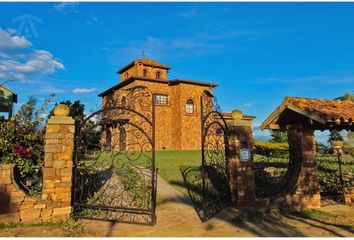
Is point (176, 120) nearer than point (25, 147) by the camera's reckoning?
No

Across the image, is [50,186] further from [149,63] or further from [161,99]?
[149,63]

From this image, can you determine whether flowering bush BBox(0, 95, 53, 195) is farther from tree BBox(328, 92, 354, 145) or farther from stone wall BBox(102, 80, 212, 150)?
tree BBox(328, 92, 354, 145)

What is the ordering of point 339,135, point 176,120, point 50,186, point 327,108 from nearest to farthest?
point 50,186 → point 327,108 → point 176,120 → point 339,135

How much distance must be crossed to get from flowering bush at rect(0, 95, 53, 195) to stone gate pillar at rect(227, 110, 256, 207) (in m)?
4.56

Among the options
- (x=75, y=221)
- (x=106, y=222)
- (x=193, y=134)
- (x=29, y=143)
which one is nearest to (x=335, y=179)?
(x=106, y=222)

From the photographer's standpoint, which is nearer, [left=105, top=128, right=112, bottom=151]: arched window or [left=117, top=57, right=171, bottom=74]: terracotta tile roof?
[left=105, top=128, right=112, bottom=151]: arched window

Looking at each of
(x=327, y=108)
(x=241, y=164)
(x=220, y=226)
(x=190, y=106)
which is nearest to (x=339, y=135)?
(x=190, y=106)

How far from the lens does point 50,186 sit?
589cm

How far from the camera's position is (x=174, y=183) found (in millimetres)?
10172

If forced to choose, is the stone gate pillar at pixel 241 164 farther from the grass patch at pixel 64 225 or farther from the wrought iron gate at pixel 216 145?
the grass patch at pixel 64 225

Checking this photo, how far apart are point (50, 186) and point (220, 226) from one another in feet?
11.8

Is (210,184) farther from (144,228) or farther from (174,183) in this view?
(144,228)

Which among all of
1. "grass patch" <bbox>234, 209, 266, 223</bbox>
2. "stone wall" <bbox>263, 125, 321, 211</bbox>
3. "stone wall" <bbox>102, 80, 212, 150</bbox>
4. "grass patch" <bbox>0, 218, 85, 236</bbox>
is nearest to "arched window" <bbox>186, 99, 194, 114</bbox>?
"stone wall" <bbox>102, 80, 212, 150</bbox>

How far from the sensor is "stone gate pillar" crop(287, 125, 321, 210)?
285 inches
